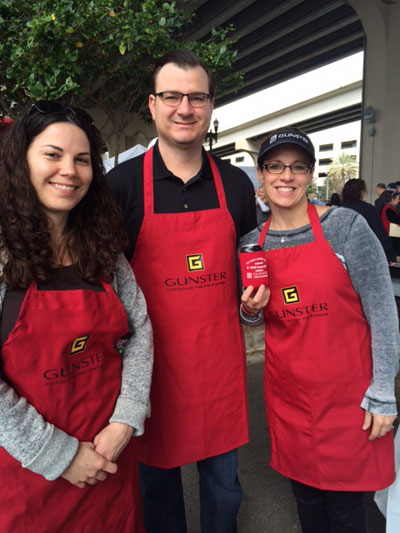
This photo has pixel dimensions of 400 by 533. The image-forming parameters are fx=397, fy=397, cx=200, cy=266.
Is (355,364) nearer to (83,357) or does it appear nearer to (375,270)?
(375,270)

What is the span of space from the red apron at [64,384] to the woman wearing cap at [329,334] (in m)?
0.55

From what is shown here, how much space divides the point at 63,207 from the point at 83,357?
0.46 meters

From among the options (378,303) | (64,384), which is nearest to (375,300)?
(378,303)

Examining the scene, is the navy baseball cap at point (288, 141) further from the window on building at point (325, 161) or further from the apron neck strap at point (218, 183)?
the window on building at point (325, 161)

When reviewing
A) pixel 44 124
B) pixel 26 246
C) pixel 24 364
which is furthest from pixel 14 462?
pixel 44 124

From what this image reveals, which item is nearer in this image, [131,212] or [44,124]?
[44,124]

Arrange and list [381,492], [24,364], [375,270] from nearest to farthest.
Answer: [24,364] < [375,270] < [381,492]

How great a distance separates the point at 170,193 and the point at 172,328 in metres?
0.57

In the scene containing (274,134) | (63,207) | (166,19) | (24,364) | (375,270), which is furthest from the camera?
(166,19)

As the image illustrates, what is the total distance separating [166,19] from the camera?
5.14 meters

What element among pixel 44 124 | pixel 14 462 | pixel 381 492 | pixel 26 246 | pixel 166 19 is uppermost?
pixel 166 19

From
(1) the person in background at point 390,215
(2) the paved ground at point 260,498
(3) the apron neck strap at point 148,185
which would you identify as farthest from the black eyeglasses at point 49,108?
(1) the person in background at point 390,215

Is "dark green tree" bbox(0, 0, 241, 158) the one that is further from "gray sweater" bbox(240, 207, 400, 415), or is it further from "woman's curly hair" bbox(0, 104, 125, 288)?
"gray sweater" bbox(240, 207, 400, 415)

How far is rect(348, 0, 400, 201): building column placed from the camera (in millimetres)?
10172
